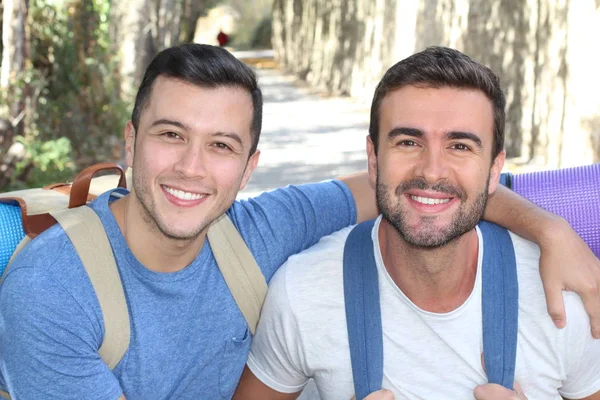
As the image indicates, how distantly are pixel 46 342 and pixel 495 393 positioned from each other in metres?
1.37

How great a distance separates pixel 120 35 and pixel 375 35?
9.33 meters

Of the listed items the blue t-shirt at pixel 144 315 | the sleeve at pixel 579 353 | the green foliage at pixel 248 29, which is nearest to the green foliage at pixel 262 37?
the green foliage at pixel 248 29

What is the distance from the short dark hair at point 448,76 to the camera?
3049mm

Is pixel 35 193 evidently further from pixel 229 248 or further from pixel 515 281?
pixel 515 281

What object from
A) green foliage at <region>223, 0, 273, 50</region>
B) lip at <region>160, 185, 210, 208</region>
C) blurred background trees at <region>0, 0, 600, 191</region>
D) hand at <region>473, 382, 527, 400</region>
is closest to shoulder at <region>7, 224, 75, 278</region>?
lip at <region>160, 185, 210, 208</region>

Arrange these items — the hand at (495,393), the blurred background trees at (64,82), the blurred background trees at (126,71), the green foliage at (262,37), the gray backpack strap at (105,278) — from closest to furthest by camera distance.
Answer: the gray backpack strap at (105,278)
the hand at (495,393)
the blurred background trees at (126,71)
the blurred background trees at (64,82)
the green foliage at (262,37)

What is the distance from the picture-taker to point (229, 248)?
126 inches

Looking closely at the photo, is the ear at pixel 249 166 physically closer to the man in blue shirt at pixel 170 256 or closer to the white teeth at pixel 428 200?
the man in blue shirt at pixel 170 256

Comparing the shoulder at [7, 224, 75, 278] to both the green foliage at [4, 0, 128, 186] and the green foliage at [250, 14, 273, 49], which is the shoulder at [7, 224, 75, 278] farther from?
the green foliage at [250, 14, 273, 49]

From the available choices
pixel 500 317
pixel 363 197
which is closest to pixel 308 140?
pixel 363 197

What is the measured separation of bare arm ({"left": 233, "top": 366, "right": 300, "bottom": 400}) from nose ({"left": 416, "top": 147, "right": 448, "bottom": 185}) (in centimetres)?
93

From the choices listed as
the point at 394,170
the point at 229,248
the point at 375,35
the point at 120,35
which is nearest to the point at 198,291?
the point at 229,248

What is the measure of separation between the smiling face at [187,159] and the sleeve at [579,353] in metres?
1.17

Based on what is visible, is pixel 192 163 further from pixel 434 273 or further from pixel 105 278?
pixel 434 273
